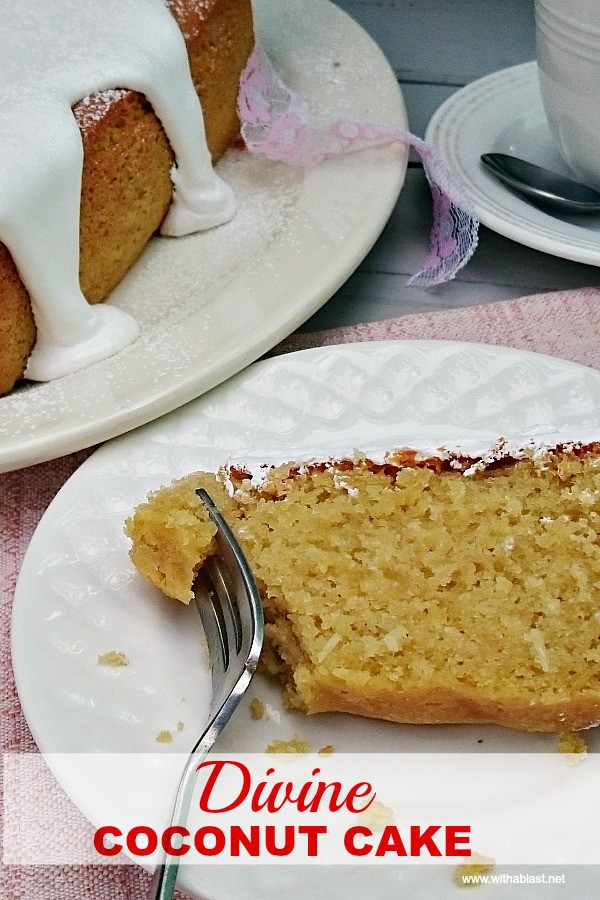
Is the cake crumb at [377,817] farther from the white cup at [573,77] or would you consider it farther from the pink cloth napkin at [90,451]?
the white cup at [573,77]

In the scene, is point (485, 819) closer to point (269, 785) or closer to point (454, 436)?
point (269, 785)

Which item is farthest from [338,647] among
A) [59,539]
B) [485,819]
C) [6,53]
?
[6,53]

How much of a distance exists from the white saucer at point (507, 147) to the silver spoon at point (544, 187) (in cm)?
2

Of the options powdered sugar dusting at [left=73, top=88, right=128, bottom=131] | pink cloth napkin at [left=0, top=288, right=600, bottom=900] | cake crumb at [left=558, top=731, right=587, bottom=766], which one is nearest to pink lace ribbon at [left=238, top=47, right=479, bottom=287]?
pink cloth napkin at [left=0, top=288, right=600, bottom=900]

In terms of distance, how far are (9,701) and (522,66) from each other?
1647mm

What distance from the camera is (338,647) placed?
0.87m

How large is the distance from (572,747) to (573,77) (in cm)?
110

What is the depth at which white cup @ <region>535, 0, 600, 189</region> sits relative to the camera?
1.38m

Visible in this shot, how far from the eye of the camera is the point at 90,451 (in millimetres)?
1251

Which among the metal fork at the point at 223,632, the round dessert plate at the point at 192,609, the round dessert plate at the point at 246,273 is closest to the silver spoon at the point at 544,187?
the round dessert plate at the point at 246,273

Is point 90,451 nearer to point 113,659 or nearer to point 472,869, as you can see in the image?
point 113,659

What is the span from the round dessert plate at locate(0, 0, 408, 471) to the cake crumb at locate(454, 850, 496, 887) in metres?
0.64

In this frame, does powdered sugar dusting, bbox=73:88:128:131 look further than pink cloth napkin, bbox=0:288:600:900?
Yes

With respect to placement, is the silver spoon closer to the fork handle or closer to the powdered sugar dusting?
the powdered sugar dusting
